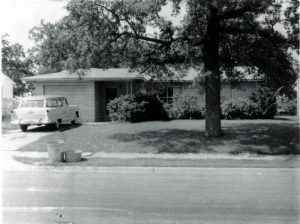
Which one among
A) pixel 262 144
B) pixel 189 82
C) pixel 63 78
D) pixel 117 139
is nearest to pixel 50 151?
pixel 117 139

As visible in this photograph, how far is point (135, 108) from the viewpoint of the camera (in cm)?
2316

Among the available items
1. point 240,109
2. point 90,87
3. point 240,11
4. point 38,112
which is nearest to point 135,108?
point 90,87

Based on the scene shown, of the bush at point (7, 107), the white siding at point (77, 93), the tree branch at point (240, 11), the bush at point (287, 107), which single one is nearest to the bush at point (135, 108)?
the white siding at point (77, 93)

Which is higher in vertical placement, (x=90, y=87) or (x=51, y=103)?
(x=90, y=87)

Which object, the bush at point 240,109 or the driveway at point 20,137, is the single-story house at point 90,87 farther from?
the driveway at point 20,137

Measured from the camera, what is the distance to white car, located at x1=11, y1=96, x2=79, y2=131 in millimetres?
19078

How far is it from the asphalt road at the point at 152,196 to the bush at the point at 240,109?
563 inches

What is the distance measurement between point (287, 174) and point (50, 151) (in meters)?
6.89

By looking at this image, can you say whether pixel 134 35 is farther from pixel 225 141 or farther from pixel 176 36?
pixel 225 141

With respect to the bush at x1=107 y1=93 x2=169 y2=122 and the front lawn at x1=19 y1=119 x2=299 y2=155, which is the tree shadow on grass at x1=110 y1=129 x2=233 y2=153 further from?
the bush at x1=107 y1=93 x2=169 y2=122

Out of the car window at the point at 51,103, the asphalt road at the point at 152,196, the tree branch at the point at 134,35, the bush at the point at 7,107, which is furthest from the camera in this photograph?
the bush at the point at 7,107

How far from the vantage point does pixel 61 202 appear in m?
7.46

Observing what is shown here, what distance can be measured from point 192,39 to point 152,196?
31.5ft

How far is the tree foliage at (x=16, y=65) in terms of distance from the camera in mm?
40584
